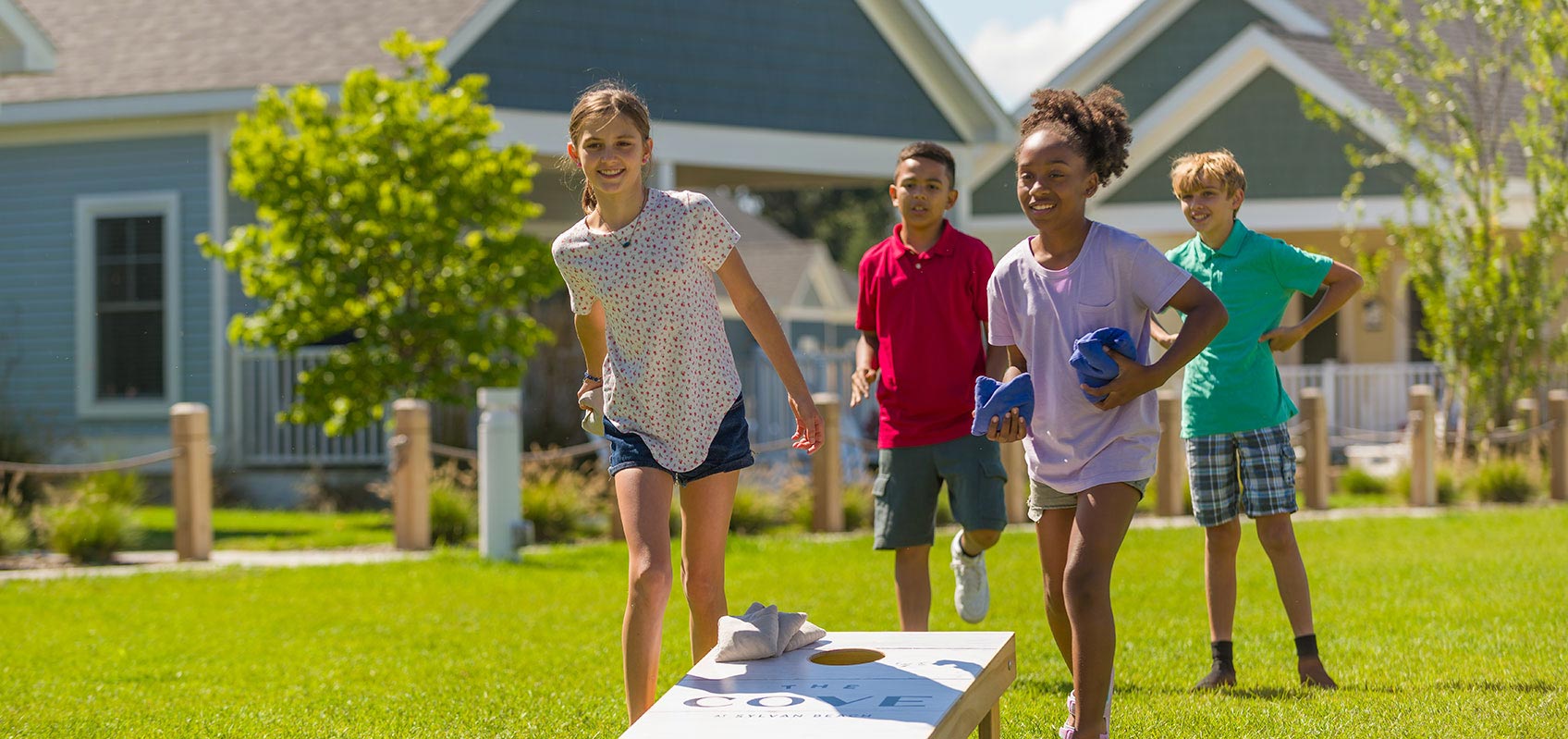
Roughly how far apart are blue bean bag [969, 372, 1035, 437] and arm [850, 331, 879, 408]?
5.15 ft

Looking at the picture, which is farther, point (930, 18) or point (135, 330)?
point (930, 18)

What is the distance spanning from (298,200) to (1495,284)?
1129 cm

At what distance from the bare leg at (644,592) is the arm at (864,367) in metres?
1.55

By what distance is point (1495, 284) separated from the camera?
1650 centimetres

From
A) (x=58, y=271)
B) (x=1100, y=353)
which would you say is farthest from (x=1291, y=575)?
(x=58, y=271)

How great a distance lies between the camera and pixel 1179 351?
14.9 ft

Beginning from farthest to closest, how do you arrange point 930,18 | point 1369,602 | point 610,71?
point 930,18
point 610,71
point 1369,602

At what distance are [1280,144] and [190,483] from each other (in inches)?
561

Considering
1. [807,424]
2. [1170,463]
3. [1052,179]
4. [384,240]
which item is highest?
[384,240]

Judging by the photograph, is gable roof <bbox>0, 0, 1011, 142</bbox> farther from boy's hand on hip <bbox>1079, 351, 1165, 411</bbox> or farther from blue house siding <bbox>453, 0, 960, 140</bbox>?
boy's hand on hip <bbox>1079, 351, 1165, 411</bbox>

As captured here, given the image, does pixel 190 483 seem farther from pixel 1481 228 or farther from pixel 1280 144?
pixel 1280 144

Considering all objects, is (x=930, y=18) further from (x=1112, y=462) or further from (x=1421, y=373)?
(x=1112, y=462)

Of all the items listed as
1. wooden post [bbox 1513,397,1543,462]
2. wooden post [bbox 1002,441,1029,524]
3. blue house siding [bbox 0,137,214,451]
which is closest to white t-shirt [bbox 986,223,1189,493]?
wooden post [bbox 1002,441,1029,524]

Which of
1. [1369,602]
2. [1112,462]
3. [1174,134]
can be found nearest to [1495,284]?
[1174,134]
